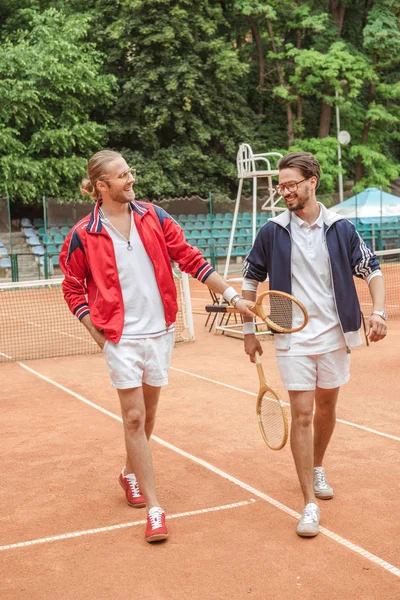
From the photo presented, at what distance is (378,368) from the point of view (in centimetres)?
919

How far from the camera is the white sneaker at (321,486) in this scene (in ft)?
15.9

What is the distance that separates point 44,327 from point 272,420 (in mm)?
10797

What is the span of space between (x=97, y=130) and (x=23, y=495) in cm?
2429

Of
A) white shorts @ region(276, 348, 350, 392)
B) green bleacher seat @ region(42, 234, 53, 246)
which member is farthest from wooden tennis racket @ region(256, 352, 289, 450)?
green bleacher seat @ region(42, 234, 53, 246)

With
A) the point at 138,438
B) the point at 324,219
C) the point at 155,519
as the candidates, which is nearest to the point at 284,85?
the point at 324,219

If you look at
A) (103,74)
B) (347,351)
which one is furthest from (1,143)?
(347,351)

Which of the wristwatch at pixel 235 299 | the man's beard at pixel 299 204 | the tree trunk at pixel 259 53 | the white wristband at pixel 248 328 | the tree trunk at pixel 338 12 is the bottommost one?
the white wristband at pixel 248 328

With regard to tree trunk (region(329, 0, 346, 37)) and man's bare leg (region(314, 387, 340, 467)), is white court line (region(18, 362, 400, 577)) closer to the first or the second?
man's bare leg (region(314, 387, 340, 467))

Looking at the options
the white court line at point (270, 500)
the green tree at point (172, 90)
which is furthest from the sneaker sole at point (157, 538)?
the green tree at point (172, 90)

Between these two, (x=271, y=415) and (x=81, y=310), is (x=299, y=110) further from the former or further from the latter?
(x=81, y=310)

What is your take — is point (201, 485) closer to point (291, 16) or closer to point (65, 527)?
point (65, 527)

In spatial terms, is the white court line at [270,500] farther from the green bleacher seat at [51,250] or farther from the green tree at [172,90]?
the green tree at [172,90]

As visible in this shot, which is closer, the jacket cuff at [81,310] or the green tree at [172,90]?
the jacket cuff at [81,310]

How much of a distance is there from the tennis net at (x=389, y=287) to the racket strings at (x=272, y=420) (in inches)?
197
